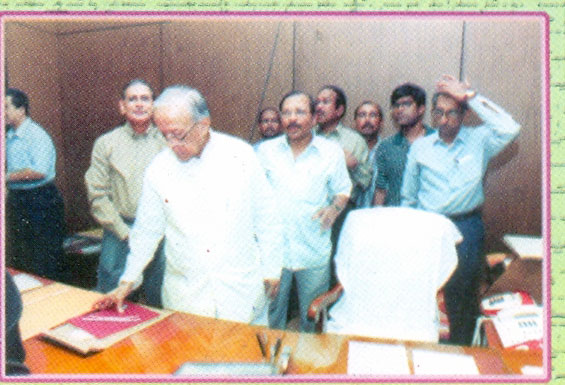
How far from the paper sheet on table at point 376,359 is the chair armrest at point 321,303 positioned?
31cm

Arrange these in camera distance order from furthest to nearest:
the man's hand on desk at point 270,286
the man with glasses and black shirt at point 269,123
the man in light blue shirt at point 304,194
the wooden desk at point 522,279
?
1. the man with glasses and black shirt at point 269,123
2. the man in light blue shirt at point 304,194
3. the wooden desk at point 522,279
4. the man's hand on desk at point 270,286

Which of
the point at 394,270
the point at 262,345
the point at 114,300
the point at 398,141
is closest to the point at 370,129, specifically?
the point at 398,141

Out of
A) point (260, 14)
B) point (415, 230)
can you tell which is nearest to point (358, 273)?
point (415, 230)

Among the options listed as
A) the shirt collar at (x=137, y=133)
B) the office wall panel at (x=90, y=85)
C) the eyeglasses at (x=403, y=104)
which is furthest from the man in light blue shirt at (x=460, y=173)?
the office wall panel at (x=90, y=85)

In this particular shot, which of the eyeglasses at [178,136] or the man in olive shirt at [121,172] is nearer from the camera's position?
the eyeglasses at [178,136]

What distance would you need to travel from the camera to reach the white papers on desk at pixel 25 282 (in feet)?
6.40

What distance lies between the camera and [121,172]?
8.36 feet

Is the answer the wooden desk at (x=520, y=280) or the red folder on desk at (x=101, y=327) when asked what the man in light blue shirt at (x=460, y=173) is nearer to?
the wooden desk at (x=520, y=280)

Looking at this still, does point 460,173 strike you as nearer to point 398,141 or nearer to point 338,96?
point 398,141

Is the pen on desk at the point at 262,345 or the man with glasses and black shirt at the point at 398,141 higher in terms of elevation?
the man with glasses and black shirt at the point at 398,141

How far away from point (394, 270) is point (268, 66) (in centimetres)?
129

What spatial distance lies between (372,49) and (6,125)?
Result: 1.37m

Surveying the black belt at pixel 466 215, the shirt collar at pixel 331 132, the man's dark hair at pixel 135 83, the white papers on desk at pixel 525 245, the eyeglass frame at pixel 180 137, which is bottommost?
the white papers on desk at pixel 525 245

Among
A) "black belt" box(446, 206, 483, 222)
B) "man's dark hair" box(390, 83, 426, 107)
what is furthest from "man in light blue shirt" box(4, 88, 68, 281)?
"black belt" box(446, 206, 483, 222)
